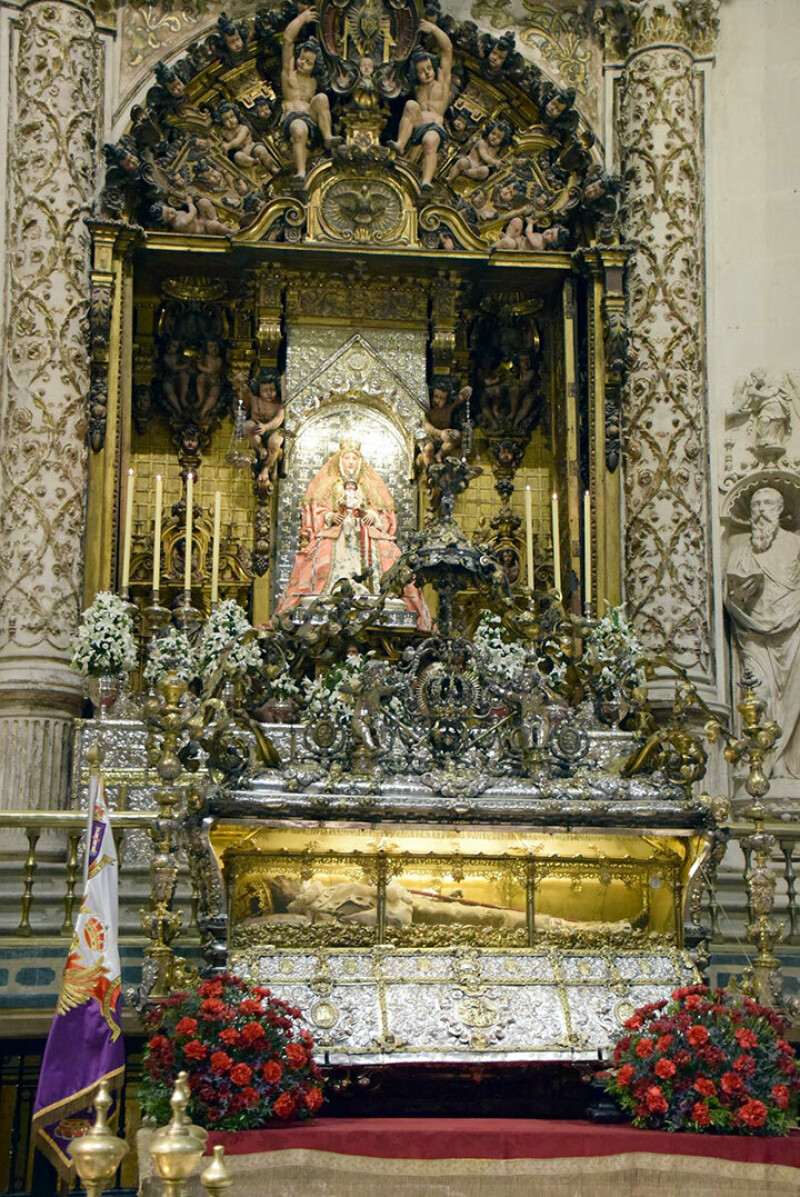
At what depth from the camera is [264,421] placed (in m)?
13.4

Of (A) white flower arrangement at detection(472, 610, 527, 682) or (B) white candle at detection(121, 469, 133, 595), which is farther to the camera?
(B) white candle at detection(121, 469, 133, 595)

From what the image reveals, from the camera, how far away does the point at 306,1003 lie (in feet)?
27.2

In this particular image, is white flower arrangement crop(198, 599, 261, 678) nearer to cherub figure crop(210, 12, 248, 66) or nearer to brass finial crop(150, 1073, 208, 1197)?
cherub figure crop(210, 12, 248, 66)

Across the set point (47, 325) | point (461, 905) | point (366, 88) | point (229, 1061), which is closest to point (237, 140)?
point (366, 88)

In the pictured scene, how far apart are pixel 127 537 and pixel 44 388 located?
4.54 feet

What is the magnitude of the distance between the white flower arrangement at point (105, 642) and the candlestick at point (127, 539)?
0.62 meters

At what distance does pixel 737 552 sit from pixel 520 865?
188 inches

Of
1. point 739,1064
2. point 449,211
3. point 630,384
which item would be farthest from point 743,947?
point 449,211

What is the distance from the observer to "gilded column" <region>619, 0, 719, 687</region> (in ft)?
41.7

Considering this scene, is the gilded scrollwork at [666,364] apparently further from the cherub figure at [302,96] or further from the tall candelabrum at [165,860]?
the tall candelabrum at [165,860]

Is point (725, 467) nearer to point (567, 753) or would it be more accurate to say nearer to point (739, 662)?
point (739, 662)

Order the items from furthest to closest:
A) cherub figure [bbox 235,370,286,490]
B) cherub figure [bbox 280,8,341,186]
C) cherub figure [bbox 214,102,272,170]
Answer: cherub figure [bbox 214,102,272,170]
cherub figure [bbox 280,8,341,186]
cherub figure [bbox 235,370,286,490]

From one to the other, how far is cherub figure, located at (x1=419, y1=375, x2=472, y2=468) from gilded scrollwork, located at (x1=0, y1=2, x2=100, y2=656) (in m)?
2.80

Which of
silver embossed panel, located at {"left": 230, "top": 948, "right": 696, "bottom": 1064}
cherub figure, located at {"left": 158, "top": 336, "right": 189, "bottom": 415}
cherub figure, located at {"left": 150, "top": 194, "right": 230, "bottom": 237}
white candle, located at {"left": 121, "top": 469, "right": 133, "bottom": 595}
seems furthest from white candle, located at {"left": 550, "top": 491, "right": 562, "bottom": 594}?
silver embossed panel, located at {"left": 230, "top": 948, "right": 696, "bottom": 1064}
